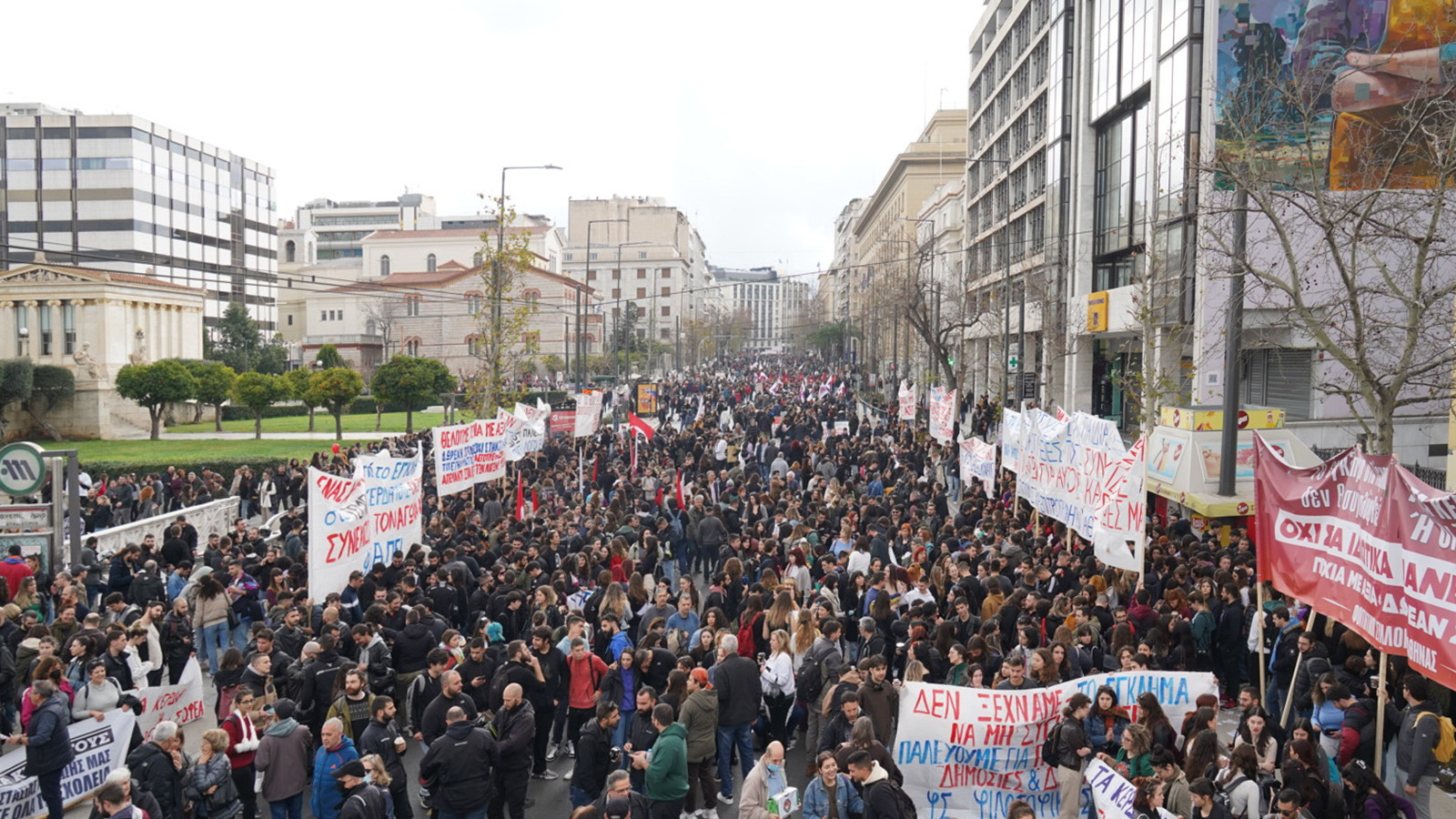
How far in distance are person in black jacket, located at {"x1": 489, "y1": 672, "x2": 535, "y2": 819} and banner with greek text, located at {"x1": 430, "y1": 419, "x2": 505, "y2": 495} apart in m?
11.1

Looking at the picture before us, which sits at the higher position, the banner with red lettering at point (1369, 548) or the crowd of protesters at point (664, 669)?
the banner with red lettering at point (1369, 548)

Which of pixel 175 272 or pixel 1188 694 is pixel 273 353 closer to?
pixel 175 272

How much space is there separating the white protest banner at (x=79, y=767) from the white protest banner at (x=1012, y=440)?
13.3 m

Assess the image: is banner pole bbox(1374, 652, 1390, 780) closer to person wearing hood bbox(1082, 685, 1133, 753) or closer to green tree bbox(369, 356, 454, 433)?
person wearing hood bbox(1082, 685, 1133, 753)

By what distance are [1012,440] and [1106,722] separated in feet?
34.4

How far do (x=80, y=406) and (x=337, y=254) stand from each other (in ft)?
367

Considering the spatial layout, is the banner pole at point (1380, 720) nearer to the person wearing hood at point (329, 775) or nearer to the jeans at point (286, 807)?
the person wearing hood at point (329, 775)

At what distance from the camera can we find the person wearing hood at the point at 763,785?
7426 millimetres

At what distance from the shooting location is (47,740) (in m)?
8.45

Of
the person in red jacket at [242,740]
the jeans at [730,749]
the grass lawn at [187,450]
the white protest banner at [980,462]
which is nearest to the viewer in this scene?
the person in red jacket at [242,740]

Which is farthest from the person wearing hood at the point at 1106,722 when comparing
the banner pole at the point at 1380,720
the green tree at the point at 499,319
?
the green tree at the point at 499,319

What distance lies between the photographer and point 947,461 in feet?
88.8

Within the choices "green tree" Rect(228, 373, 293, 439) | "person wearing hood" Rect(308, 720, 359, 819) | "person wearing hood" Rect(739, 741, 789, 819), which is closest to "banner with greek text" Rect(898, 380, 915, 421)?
"person wearing hood" Rect(739, 741, 789, 819)

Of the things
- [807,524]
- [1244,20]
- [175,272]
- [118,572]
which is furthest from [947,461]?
[175,272]
